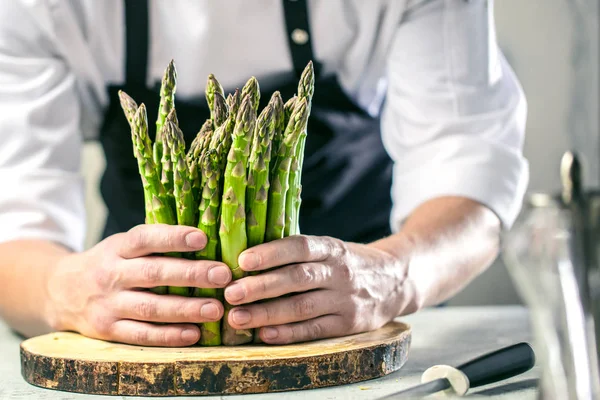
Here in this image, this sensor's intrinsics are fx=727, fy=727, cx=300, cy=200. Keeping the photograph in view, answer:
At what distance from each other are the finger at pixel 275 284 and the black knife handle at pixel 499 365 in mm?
217

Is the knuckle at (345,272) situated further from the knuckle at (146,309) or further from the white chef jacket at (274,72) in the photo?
the white chef jacket at (274,72)

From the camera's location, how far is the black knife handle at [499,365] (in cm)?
87

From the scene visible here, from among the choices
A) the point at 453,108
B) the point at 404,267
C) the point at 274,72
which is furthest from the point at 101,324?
the point at 453,108

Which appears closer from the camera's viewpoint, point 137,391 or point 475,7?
point 137,391

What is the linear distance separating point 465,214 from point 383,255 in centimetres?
27

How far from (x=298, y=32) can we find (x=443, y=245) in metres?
0.52

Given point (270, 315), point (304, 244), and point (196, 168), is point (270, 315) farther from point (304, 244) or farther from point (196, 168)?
point (196, 168)

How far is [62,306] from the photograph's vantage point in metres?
1.04

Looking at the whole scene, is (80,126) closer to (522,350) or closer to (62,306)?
(62,306)

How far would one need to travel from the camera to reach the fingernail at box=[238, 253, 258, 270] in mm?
909

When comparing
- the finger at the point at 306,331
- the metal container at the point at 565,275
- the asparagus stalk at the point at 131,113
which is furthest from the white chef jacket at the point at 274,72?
the metal container at the point at 565,275

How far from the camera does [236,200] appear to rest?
925mm

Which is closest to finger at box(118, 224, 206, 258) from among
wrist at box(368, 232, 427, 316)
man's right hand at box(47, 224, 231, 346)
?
man's right hand at box(47, 224, 231, 346)

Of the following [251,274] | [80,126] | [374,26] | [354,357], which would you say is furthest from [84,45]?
[354,357]
